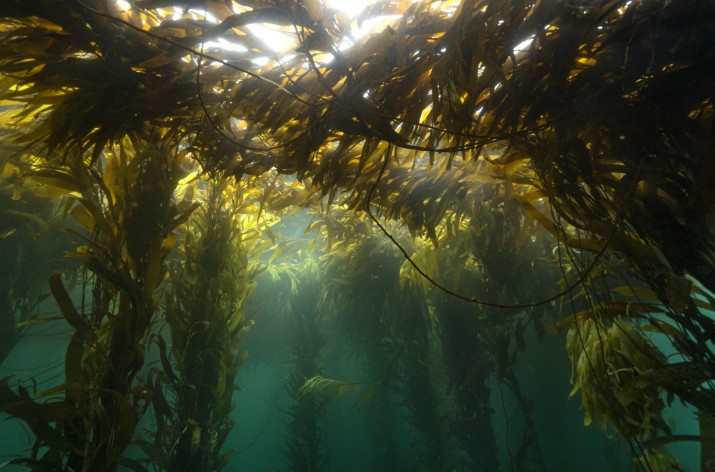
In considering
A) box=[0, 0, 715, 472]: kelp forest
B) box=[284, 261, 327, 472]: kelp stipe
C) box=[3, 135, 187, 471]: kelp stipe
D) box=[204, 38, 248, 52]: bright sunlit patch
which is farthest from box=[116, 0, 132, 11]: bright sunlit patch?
box=[284, 261, 327, 472]: kelp stipe

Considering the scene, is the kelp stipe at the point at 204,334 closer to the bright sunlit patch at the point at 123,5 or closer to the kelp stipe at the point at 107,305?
the kelp stipe at the point at 107,305

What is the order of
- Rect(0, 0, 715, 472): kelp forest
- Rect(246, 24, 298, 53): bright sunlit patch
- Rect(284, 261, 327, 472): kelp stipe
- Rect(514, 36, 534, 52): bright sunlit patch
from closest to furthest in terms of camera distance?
Rect(0, 0, 715, 472): kelp forest
Rect(514, 36, 534, 52): bright sunlit patch
Rect(246, 24, 298, 53): bright sunlit patch
Rect(284, 261, 327, 472): kelp stipe

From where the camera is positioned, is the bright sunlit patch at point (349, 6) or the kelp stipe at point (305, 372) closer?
the bright sunlit patch at point (349, 6)

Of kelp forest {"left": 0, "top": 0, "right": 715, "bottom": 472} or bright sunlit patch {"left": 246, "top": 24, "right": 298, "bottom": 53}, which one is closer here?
kelp forest {"left": 0, "top": 0, "right": 715, "bottom": 472}

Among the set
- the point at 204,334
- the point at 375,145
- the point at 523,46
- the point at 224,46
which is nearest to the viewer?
the point at 523,46

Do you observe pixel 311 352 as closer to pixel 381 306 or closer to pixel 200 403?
pixel 381 306

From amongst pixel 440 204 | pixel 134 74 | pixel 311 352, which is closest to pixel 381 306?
pixel 311 352

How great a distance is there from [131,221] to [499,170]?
2.17 metres

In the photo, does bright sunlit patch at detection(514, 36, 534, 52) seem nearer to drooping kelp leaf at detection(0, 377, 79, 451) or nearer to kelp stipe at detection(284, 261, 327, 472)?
drooping kelp leaf at detection(0, 377, 79, 451)

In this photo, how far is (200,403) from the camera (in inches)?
116

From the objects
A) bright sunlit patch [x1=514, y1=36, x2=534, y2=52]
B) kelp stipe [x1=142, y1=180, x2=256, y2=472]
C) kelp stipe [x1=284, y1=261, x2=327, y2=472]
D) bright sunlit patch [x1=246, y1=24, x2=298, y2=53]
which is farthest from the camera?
kelp stipe [x1=284, y1=261, x2=327, y2=472]

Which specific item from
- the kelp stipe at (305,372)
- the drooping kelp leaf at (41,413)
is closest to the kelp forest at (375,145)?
the drooping kelp leaf at (41,413)

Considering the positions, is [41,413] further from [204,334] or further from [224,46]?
[224,46]

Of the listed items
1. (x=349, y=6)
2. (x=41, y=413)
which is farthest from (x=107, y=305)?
(x=349, y=6)
